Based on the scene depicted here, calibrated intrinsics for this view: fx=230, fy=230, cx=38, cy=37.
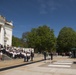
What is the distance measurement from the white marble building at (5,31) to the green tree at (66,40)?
34.9 metres

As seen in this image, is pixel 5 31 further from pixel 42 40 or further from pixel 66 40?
pixel 66 40

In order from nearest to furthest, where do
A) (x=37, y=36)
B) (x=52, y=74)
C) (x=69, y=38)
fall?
(x=52, y=74), (x=37, y=36), (x=69, y=38)

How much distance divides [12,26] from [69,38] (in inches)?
1457

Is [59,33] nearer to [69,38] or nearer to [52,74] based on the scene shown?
[69,38]

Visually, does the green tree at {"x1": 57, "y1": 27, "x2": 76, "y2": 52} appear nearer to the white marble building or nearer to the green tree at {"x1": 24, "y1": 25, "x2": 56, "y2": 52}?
the green tree at {"x1": 24, "y1": 25, "x2": 56, "y2": 52}

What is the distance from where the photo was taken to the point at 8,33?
70.7 metres

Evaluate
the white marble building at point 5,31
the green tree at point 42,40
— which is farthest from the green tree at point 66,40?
the white marble building at point 5,31

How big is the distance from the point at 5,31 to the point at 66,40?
39.8 m

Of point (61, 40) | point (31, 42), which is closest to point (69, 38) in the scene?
point (61, 40)

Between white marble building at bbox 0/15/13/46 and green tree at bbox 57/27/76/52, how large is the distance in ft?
115

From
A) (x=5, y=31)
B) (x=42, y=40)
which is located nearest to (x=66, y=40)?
(x=42, y=40)

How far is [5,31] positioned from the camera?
68.9m

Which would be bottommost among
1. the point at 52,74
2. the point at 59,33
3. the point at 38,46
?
the point at 52,74

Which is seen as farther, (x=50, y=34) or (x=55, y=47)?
(x=55, y=47)
